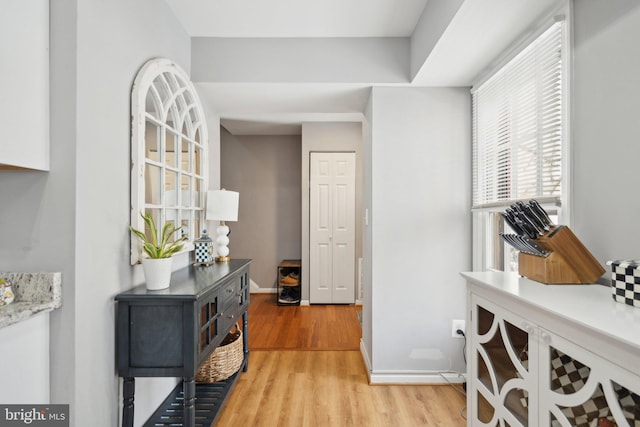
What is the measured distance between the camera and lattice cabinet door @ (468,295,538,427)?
3.65 ft

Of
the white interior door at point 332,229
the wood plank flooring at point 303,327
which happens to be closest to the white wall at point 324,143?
the white interior door at point 332,229

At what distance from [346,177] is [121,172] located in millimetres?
3186

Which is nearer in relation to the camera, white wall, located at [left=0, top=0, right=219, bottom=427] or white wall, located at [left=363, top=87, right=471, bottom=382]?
white wall, located at [left=0, top=0, right=219, bottom=427]

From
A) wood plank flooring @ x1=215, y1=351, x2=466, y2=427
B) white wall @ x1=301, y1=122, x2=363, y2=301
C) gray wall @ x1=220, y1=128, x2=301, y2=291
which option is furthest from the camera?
gray wall @ x1=220, y1=128, x2=301, y2=291

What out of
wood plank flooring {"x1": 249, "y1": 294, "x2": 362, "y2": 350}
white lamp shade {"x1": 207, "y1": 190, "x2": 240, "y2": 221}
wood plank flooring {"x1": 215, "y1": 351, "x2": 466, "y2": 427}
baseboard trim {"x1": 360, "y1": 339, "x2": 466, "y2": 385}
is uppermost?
white lamp shade {"x1": 207, "y1": 190, "x2": 240, "y2": 221}

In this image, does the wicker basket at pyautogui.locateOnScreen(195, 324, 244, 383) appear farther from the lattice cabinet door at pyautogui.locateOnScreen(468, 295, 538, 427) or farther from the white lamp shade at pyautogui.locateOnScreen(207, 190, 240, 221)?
the lattice cabinet door at pyautogui.locateOnScreen(468, 295, 538, 427)

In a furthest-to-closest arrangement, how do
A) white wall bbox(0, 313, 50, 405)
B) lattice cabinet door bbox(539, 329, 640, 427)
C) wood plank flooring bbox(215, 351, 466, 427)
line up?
wood plank flooring bbox(215, 351, 466, 427), white wall bbox(0, 313, 50, 405), lattice cabinet door bbox(539, 329, 640, 427)

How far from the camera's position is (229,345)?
7.82 feet

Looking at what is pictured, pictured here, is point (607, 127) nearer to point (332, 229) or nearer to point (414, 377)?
point (414, 377)

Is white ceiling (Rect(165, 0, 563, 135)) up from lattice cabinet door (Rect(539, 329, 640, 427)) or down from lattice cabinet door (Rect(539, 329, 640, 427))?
up

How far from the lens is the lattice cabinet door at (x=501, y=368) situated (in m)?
1.11

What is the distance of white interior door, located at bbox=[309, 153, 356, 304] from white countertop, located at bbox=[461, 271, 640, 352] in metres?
3.04

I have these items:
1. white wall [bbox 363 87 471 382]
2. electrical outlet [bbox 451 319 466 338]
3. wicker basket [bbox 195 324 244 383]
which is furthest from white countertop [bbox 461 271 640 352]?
wicker basket [bbox 195 324 244 383]

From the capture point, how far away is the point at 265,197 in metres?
5.09
